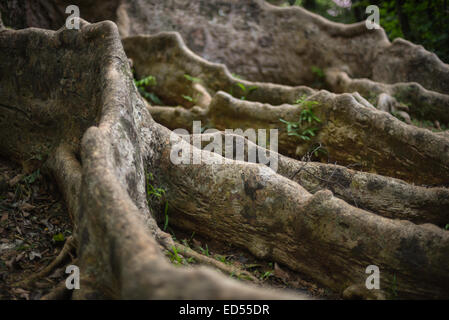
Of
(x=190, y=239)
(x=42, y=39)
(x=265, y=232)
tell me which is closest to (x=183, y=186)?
(x=190, y=239)

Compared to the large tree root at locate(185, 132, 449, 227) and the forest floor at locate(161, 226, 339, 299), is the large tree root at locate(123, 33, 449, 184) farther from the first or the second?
the forest floor at locate(161, 226, 339, 299)

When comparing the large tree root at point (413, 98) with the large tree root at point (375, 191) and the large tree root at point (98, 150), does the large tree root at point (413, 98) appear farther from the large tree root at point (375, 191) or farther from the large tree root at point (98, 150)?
the large tree root at point (98, 150)

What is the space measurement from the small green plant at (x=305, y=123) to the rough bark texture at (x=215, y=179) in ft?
0.33

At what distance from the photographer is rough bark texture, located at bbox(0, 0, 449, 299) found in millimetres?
1893

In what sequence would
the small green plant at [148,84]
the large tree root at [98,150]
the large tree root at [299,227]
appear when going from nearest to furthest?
the large tree root at [98,150] → the large tree root at [299,227] → the small green plant at [148,84]

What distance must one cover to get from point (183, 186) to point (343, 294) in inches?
64.1

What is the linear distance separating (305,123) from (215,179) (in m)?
1.82

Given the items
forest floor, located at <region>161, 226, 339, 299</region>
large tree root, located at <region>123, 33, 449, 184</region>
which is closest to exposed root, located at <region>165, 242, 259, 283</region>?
forest floor, located at <region>161, 226, 339, 299</region>

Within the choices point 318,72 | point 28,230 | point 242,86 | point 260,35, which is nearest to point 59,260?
point 28,230

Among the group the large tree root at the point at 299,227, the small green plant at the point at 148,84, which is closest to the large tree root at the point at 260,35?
the small green plant at the point at 148,84

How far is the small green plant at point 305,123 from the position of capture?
4086 mm

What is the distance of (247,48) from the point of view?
8.12 metres

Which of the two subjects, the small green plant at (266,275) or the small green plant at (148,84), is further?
the small green plant at (148,84)

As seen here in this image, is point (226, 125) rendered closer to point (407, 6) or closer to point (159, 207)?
point (159, 207)
